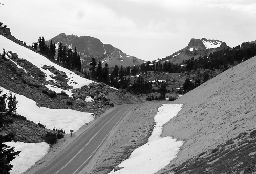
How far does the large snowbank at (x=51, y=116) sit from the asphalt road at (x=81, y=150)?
12.5 feet

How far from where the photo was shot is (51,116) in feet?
236

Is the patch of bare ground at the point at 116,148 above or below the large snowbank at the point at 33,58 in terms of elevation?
below

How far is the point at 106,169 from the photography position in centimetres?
3766

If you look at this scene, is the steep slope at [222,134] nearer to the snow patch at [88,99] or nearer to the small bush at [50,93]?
the small bush at [50,93]

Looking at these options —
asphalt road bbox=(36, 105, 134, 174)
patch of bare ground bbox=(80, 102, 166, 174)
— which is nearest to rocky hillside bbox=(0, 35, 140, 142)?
asphalt road bbox=(36, 105, 134, 174)

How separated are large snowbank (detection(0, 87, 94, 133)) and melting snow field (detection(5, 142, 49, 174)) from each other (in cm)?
1201

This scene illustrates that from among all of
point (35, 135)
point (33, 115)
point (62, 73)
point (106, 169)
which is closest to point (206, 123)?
point (106, 169)

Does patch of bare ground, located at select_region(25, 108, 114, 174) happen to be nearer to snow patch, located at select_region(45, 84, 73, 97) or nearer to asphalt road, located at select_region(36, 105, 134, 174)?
asphalt road, located at select_region(36, 105, 134, 174)

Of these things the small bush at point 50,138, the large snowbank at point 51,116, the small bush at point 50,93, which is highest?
the small bush at point 50,93

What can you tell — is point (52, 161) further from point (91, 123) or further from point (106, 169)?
point (91, 123)

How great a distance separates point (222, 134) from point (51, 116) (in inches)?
1889

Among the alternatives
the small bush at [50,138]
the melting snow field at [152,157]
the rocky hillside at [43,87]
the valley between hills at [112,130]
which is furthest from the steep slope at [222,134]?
the rocky hillside at [43,87]

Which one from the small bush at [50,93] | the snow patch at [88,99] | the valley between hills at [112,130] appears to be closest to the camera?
the valley between hills at [112,130]

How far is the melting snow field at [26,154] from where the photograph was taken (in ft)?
146
